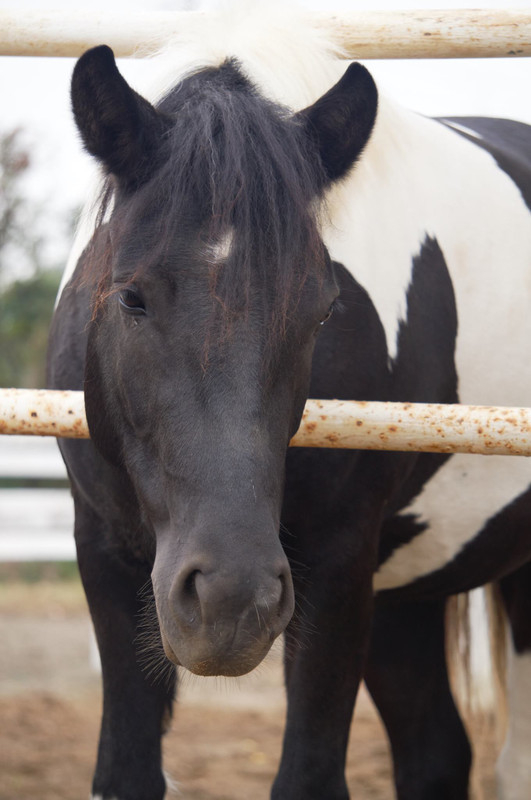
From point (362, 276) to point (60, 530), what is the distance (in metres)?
6.66

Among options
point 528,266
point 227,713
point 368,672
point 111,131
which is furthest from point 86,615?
point 111,131

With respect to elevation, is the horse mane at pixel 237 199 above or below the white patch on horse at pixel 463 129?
below

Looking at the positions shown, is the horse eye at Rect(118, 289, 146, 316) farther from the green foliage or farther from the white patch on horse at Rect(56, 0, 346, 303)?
the green foliage

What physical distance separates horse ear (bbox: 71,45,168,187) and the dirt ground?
1590 millimetres

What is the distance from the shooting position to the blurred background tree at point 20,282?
10820mm

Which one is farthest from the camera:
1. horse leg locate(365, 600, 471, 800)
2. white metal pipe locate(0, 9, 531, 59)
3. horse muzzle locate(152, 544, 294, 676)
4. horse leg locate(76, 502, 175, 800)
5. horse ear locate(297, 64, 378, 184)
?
horse leg locate(365, 600, 471, 800)

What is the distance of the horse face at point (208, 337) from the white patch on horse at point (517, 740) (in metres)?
1.94

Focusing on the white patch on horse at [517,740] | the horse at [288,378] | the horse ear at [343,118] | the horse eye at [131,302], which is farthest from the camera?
the white patch on horse at [517,740]

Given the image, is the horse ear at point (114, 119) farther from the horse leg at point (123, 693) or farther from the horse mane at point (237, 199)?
the horse leg at point (123, 693)

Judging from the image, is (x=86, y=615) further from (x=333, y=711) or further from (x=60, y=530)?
(x=333, y=711)

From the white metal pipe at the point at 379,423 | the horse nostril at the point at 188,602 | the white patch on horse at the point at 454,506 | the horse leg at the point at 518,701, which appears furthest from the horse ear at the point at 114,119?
the horse leg at the point at 518,701

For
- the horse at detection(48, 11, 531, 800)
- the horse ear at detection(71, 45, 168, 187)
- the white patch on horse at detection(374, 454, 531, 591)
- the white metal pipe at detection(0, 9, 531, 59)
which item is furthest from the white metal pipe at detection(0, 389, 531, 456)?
the white metal pipe at detection(0, 9, 531, 59)

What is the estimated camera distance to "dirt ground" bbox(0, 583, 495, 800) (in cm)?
420

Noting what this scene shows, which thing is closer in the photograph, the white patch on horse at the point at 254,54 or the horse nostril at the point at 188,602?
the horse nostril at the point at 188,602
